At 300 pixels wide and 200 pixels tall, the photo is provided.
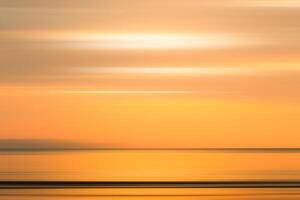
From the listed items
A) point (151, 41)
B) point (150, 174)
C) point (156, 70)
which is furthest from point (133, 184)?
point (151, 41)

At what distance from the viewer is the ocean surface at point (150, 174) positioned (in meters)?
2.18

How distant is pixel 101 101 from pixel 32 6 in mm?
494

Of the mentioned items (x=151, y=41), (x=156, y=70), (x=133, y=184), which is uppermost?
(x=151, y=41)

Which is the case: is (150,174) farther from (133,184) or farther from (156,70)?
(156,70)

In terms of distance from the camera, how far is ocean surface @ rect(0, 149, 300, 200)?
2.18 metres

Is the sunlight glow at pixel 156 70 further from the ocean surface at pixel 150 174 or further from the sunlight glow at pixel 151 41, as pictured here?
the ocean surface at pixel 150 174

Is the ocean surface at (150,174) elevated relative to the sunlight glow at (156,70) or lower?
lower

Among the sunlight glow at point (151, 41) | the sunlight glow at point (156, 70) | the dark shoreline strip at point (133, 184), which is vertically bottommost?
the dark shoreline strip at point (133, 184)

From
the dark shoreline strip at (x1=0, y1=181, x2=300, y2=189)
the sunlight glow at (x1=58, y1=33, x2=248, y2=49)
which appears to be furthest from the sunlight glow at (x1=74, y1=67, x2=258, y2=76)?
the dark shoreline strip at (x1=0, y1=181, x2=300, y2=189)

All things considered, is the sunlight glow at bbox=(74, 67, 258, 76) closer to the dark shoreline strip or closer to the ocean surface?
the ocean surface

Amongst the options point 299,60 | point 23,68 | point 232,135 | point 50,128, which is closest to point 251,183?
point 232,135

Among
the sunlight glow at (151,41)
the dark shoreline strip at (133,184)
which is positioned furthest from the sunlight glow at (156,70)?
the dark shoreline strip at (133,184)

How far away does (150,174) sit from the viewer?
7.29ft

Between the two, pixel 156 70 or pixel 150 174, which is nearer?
pixel 150 174
